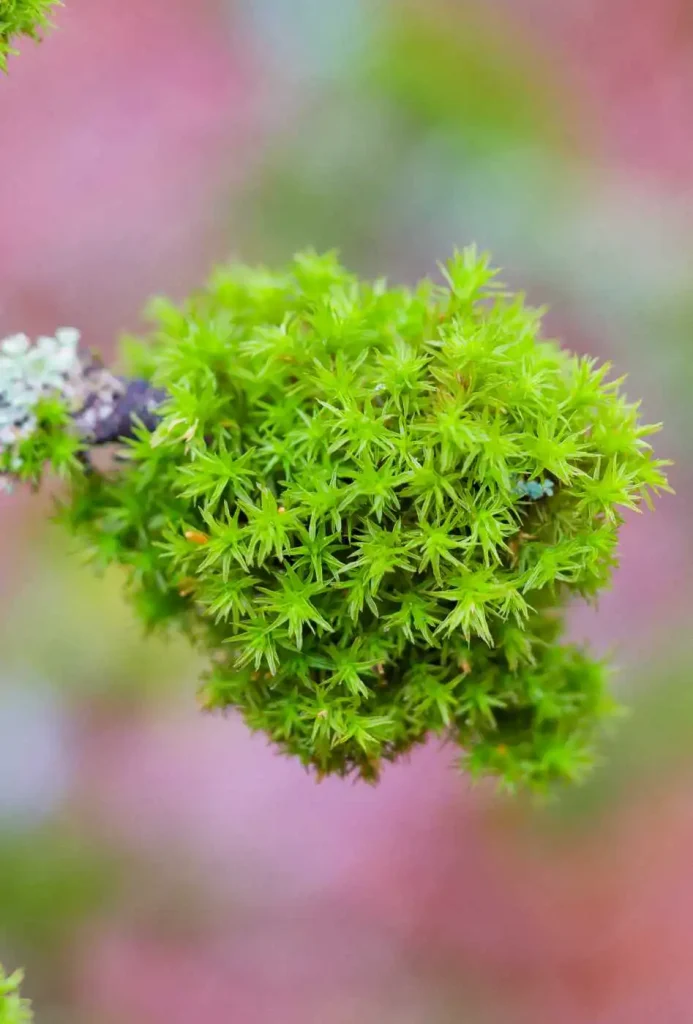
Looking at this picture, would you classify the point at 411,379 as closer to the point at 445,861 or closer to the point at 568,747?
the point at 568,747

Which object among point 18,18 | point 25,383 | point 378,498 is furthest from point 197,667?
point 18,18

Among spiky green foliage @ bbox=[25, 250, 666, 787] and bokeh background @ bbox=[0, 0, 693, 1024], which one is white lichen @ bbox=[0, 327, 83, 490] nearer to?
spiky green foliage @ bbox=[25, 250, 666, 787]

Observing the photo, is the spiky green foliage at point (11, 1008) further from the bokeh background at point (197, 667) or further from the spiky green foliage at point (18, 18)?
the bokeh background at point (197, 667)

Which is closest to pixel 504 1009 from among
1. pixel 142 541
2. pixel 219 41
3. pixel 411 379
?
pixel 142 541

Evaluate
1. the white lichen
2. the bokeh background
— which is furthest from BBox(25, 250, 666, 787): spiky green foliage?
the bokeh background

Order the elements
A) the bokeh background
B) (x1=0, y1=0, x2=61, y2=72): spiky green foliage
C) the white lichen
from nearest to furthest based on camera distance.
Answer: (x1=0, y1=0, x2=61, y2=72): spiky green foliage < the white lichen < the bokeh background

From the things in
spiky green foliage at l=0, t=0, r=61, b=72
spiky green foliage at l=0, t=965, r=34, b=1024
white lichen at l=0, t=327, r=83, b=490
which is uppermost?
spiky green foliage at l=0, t=0, r=61, b=72

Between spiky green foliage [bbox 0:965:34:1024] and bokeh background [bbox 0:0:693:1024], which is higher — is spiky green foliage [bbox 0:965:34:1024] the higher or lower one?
the lower one
